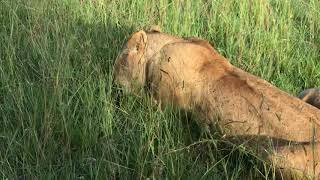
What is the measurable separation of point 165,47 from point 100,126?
77 cm

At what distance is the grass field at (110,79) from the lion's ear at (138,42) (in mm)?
254

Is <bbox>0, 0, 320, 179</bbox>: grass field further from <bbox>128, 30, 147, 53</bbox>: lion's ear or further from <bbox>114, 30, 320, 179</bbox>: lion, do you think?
<bbox>128, 30, 147, 53</bbox>: lion's ear

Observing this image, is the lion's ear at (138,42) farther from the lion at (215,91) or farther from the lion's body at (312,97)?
the lion's body at (312,97)

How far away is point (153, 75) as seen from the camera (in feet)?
12.4

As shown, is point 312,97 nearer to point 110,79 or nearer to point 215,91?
point 215,91

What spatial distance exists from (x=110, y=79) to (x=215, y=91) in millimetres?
687

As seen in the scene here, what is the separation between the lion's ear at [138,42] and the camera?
13.0ft

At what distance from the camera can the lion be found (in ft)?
10.8

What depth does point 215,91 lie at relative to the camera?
3551 mm

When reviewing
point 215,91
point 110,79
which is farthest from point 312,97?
point 110,79

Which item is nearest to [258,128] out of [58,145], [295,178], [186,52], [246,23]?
[295,178]

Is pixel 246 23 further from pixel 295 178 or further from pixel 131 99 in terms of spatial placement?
pixel 295 178

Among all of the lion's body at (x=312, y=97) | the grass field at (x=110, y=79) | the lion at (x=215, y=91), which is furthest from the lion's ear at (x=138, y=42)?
the lion's body at (x=312, y=97)

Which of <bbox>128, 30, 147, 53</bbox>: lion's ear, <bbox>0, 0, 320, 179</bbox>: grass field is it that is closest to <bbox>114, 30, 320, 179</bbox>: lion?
<bbox>128, 30, 147, 53</bbox>: lion's ear
